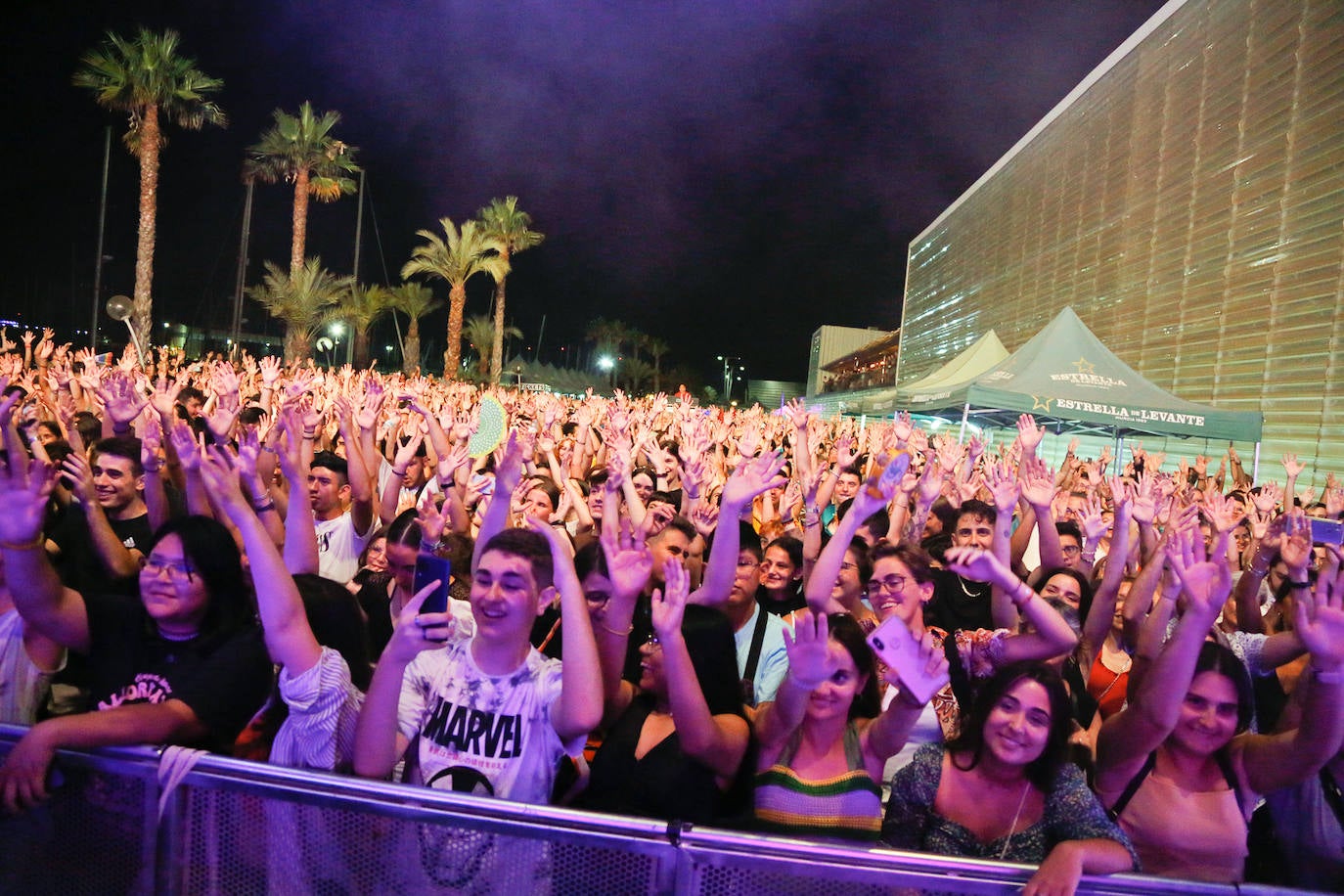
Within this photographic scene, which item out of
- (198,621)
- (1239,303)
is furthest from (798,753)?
→ (1239,303)

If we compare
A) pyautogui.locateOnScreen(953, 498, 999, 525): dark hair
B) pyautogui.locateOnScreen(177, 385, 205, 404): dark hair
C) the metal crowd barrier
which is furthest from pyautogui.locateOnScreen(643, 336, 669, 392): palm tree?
the metal crowd barrier

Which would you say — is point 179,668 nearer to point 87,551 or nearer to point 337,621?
point 337,621

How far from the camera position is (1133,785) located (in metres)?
2.78

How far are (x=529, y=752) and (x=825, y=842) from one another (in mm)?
998

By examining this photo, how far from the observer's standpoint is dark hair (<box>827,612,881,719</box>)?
288 cm

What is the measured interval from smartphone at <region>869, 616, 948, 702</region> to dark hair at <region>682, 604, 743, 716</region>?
863 mm

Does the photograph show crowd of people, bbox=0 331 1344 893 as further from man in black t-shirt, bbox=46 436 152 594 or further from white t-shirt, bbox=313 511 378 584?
white t-shirt, bbox=313 511 378 584

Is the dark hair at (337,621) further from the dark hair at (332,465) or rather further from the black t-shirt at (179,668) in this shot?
the dark hair at (332,465)

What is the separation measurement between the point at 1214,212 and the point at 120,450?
1883cm

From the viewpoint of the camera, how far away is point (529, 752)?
8.70ft

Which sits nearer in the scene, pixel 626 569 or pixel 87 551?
pixel 626 569

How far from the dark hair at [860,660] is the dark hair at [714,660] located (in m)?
0.38

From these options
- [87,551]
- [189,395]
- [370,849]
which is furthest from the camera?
[189,395]

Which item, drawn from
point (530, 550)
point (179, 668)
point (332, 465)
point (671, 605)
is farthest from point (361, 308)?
point (671, 605)
